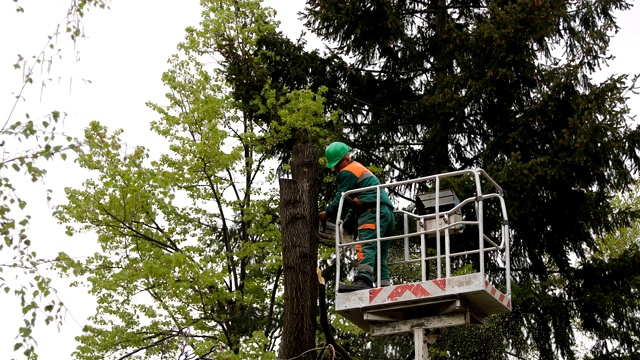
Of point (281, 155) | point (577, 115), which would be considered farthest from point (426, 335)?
point (281, 155)

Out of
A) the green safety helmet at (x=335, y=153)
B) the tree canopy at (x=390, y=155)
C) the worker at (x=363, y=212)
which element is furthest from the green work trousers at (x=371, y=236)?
the tree canopy at (x=390, y=155)

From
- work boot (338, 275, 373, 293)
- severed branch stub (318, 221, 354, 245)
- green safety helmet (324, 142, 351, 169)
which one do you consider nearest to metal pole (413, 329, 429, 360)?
work boot (338, 275, 373, 293)

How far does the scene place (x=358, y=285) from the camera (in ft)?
29.1

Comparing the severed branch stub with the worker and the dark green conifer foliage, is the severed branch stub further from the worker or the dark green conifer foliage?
the dark green conifer foliage

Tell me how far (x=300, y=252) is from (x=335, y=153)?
157cm

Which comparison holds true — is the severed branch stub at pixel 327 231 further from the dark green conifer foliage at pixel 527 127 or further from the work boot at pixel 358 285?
the dark green conifer foliage at pixel 527 127

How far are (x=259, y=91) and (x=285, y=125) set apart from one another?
4.97ft

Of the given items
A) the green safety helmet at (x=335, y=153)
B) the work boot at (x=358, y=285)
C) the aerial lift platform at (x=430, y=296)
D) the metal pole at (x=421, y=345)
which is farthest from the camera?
the green safety helmet at (x=335, y=153)

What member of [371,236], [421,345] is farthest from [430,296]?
[371,236]

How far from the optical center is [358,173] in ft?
30.6

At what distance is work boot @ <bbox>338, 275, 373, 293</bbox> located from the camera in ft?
29.0

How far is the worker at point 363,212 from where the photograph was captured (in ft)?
29.2

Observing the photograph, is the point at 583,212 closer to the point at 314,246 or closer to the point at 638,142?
the point at 638,142

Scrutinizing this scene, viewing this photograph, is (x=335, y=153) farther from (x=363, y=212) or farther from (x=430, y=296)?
(x=430, y=296)
